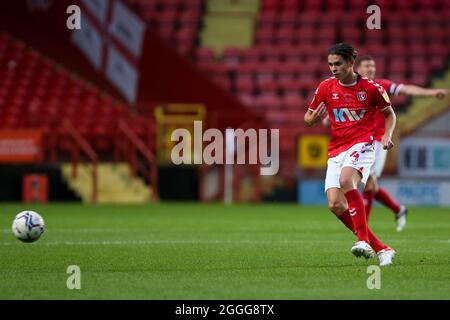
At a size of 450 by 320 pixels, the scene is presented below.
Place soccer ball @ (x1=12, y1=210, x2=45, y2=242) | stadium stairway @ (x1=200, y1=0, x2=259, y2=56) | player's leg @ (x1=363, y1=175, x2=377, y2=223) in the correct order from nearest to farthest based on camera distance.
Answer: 1. soccer ball @ (x1=12, y1=210, x2=45, y2=242)
2. player's leg @ (x1=363, y1=175, x2=377, y2=223)
3. stadium stairway @ (x1=200, y1=0, x2=259, y2=56)

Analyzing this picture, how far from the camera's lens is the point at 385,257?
8242mm

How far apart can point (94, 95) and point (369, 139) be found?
16.0 metres

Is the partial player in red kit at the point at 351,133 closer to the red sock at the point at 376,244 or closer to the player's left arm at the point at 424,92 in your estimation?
the red sock at the point at 376,244

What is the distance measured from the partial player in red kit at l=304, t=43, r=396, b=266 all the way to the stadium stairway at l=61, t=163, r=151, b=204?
11.8 m

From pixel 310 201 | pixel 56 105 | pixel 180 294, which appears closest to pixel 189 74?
pixel 56 105

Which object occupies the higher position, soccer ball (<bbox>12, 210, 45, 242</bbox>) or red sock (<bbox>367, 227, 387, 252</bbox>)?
soccer ball (<bbox>12, 210, 45, 242</bbox>)

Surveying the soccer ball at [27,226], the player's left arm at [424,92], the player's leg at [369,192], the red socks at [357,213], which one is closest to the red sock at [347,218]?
the red socks at [357,213]

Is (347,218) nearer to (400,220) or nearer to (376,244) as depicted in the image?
(376,244)

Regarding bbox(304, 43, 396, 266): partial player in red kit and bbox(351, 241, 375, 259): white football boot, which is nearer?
bbox(351, 241, 375, 259): white football boot

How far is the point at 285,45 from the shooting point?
2738 centimetres

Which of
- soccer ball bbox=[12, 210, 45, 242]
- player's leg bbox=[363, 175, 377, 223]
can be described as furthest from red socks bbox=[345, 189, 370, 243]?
player's leg bbox=[363, 175, 377, 223]

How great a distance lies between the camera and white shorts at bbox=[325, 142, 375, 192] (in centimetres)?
848

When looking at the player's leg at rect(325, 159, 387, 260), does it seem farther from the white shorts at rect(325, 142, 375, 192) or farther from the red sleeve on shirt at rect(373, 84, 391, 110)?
the red sleeve on shirt at rect(373, 84, 391, 110)

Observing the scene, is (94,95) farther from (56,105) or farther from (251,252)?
(251,252)
